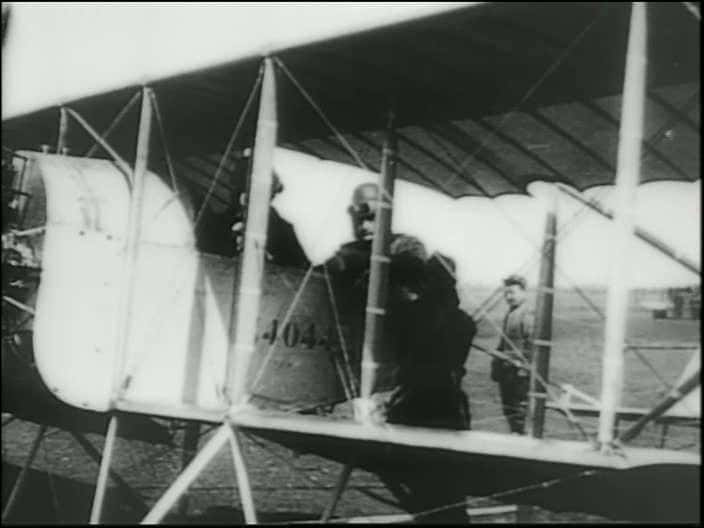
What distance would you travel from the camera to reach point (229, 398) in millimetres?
4859

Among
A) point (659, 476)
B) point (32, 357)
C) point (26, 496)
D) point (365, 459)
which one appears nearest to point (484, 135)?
point (365, 459)

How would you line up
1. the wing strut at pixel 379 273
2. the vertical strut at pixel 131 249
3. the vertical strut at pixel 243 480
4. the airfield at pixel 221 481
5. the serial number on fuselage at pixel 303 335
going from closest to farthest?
the vertical strut at pixel 243 480 < the wing strut at pixel 379 273 < the vertical strut at pixel 131 249 < the serial number on fuselage at pixel 303 335 < the airfield at pixel 221 481

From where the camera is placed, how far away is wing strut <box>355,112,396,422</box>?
4.83 metres

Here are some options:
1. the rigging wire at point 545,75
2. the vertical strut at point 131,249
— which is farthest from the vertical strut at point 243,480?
the rigging wire at point 545,75

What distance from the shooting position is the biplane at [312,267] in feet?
12.9

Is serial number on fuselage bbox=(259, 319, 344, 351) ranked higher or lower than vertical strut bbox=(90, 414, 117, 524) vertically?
higher

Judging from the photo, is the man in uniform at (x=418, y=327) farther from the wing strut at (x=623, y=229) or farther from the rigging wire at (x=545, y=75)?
the wing strut at (x=623, y=229)

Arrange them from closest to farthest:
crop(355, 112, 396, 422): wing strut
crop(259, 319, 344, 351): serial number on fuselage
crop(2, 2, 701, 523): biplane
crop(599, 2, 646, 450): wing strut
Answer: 1. crop(599, 2, 646, 450): wing strut
2. crop(2, 2, 701, 523): biplane
3. crop(355, 112, 396, 422): wing strut
4. crop(259, 319, 344, 351): serial number on fuselage

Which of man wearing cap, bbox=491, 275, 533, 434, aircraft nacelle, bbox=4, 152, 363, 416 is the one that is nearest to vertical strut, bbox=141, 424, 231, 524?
aircraft nacelle, bbox=4, 152, 363, 416

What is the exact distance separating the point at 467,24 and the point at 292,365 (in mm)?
3256

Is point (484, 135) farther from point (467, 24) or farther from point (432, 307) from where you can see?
point (467, 24)

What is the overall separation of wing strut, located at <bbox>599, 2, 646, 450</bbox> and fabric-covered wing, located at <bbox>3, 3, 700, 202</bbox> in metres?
0.37

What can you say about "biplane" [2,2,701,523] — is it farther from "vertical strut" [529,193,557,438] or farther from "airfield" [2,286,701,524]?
"airfield" [2,286,701,524]

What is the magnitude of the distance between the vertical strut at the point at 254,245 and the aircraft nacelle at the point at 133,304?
0.55ft
